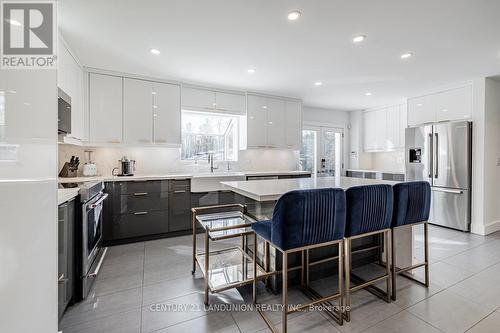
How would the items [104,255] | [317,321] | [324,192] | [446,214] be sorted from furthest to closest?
[446,214]
[104,255]
[317,321]
[324,192]

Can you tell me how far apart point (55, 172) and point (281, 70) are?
2.97 metres

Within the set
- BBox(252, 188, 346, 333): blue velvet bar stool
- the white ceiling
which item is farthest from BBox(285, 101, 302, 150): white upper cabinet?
BBox(252, 188, 346, 333): blue velvet bar stool

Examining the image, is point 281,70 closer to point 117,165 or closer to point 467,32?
point 467,32

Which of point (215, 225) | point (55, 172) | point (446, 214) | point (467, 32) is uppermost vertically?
point (467, 32)

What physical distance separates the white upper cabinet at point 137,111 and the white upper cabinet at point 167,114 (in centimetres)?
9

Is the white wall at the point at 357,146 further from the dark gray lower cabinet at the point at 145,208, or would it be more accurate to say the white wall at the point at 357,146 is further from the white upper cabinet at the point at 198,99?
the dark gray lower cabinet at the point at 145,208

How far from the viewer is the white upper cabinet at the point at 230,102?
4242mm

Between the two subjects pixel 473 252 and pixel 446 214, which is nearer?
pixel 473 252

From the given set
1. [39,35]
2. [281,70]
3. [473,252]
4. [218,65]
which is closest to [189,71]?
[218,65]

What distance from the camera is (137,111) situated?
142 inches

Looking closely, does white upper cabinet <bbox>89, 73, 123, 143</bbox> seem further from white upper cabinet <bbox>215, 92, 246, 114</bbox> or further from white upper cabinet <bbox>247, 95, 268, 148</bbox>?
white upper cabinet <bbox>247, 95, 268, 148</bbox>

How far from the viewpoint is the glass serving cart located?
1.88 meters

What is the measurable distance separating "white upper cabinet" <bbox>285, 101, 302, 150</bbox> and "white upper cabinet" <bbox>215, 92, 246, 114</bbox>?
1.02 metres

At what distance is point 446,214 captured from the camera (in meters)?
3.98
